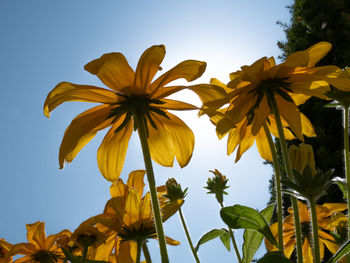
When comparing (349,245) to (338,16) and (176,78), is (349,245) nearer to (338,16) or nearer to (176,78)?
(176,78)

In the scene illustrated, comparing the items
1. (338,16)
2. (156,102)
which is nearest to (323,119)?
(338,16)

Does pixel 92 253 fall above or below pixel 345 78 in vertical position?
below

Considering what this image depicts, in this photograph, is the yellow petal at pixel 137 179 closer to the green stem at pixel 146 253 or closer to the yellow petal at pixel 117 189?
the yellow petal at pixel 117 189

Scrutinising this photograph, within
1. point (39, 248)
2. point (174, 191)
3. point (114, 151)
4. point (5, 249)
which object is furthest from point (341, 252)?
point (5, 249)

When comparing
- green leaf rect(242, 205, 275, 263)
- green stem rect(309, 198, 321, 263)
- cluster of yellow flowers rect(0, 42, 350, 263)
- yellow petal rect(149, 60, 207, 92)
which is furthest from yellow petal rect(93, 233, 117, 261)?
green stem rect(309, 198, 321, 263)

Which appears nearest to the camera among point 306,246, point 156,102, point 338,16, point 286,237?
point 156,102

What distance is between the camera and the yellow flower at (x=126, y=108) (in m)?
0.95

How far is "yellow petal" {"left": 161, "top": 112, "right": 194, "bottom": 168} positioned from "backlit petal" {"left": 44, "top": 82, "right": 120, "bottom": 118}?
232mm

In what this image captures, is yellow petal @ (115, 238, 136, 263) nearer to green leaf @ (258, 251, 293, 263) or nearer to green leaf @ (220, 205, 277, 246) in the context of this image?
green leaf @ (220, 205, 277, 246)

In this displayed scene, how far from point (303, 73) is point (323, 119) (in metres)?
7.04

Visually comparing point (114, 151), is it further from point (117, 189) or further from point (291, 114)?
point (291, 114)

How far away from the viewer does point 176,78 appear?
40.6 inches

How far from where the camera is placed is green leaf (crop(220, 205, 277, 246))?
33.9 inches

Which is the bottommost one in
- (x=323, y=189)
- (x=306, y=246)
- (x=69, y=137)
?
(x=306, y=246)
